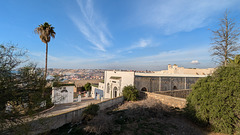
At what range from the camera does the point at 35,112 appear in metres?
4.17

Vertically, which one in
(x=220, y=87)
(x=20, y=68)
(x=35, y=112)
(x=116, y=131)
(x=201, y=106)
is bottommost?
(x=116, y=131)

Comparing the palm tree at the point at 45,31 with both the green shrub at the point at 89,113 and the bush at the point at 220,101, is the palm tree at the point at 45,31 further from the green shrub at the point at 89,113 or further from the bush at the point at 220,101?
the bush at the point at 220,101

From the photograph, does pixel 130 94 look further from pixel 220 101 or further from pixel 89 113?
pixel 220 101

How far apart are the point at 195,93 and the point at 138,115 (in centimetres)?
405

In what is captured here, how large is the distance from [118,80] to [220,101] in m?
12.6

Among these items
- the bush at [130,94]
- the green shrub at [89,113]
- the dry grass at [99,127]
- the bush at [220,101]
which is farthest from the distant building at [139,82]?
the dry grass at [99,127]

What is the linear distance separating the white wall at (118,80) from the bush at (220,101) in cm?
950

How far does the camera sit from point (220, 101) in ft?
19.0

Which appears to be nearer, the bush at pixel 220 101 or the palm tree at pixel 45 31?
the bush at pixel 220 101

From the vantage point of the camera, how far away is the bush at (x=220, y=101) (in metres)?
5.56

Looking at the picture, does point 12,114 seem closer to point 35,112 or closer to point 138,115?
point 35,112

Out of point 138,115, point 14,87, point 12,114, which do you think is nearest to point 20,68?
point 14,87

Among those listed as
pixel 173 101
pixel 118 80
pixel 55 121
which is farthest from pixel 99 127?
pixel 118 80

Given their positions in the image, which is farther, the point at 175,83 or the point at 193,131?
the point at 175,83
